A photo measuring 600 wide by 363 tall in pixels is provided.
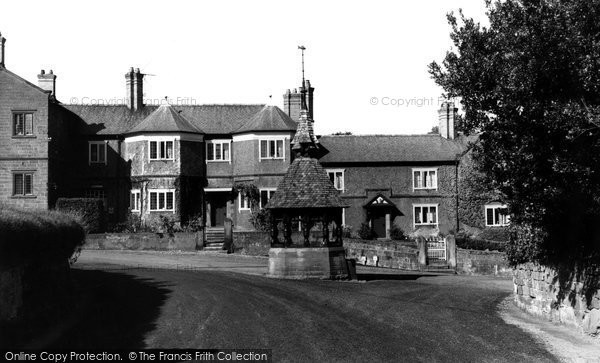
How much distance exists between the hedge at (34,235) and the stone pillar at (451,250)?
22700 millimetres

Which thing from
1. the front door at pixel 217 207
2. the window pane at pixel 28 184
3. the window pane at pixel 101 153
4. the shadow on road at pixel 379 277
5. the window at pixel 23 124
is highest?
the window at pixel 23 124

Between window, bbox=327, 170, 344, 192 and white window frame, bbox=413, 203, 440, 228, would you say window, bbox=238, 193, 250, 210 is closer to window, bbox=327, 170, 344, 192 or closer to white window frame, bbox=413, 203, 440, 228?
window, bbox=327, 170, 344, 192

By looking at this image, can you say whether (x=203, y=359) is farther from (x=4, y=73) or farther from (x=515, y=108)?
(x=4, y=73)

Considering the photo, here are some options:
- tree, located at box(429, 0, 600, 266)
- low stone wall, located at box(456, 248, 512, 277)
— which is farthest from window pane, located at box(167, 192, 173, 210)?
tree, located at box(429, 0, 600, 266)

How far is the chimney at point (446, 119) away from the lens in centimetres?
5728

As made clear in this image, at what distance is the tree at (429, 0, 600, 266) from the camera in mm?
15414

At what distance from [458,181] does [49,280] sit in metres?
42.1

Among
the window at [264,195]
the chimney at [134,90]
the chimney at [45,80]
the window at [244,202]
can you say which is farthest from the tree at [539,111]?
the chimney at [45,80]

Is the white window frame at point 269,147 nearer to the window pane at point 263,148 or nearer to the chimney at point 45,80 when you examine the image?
the window pane at point 263,148

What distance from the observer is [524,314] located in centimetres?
2030

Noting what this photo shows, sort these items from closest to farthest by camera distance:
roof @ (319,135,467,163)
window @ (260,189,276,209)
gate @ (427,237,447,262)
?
gate @ (427,237,447,262)
window @ (260,189,276,209)
roof @ (319,135,467,163)

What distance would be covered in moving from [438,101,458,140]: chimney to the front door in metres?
17.4

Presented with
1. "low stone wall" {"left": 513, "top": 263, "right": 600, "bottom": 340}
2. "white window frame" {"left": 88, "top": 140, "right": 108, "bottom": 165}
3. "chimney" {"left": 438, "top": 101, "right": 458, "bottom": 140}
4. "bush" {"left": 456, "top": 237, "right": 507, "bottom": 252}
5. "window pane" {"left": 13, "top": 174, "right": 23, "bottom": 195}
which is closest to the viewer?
"low stone wall" {"left": 513, "top": 263, "right": 600, "bottom": 340}

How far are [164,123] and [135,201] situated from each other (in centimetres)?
569
